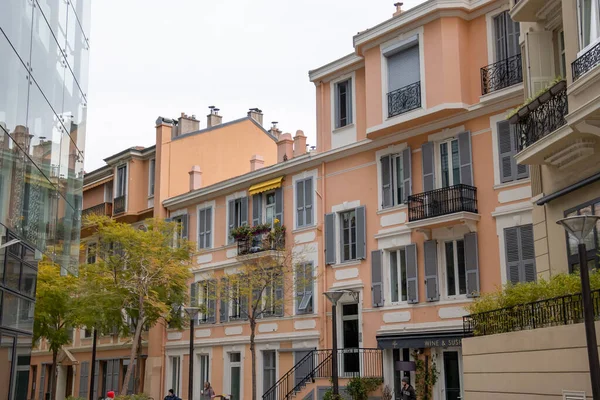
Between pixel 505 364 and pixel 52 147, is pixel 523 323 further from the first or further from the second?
pixel 52 147

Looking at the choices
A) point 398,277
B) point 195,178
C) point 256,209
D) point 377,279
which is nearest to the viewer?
point 398,277

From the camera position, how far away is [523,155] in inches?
636

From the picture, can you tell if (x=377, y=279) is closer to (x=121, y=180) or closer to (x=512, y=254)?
(x=512, y=254)

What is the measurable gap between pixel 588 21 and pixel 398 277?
13.5 metres

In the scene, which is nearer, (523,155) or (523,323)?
(523,323)

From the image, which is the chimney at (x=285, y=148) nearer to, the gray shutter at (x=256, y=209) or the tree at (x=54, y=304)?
the gray shutter at (x=256, y=209)

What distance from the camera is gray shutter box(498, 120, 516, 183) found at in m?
23.3

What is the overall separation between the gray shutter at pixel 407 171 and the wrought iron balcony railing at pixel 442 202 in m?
0.65

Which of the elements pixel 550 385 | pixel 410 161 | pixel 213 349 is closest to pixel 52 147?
pixel 550 385

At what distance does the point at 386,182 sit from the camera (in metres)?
27.2

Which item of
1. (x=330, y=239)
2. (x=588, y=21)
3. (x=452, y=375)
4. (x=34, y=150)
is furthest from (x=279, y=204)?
(x=588, y=21)

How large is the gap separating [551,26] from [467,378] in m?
7.42

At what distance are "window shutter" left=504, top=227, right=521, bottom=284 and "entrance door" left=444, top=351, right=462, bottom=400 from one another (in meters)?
3.03

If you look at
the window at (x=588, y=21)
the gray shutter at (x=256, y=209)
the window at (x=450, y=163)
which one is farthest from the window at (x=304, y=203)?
the window at (x=588, y=21)
